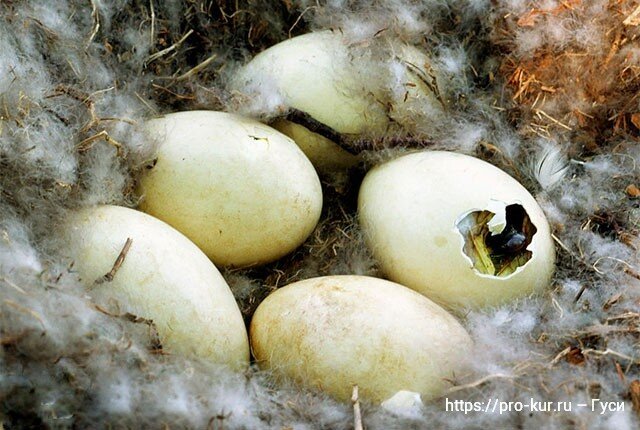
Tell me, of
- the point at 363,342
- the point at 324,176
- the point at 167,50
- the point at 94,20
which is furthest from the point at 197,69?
the point at 363,342

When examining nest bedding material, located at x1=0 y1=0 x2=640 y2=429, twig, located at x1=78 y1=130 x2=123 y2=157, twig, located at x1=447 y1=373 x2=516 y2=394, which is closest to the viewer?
nest bedding material, located at x1=0 y1=0 x2=640 y2=429

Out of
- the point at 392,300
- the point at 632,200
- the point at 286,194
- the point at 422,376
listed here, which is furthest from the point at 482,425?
the point at 632,200

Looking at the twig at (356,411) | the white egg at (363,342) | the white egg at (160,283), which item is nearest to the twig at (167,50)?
the white egg at (160,283)

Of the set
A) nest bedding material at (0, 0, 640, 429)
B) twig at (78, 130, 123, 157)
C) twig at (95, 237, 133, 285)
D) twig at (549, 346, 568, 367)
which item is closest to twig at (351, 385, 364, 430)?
nest bedding material at (0, 0, 640, 429)

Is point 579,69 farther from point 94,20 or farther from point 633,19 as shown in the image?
point 94,20

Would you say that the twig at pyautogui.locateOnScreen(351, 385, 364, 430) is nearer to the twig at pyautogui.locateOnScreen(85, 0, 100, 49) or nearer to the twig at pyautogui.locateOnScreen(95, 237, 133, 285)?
the twig at pyautogui.locateOnScreen(95, 237, 133, 285)

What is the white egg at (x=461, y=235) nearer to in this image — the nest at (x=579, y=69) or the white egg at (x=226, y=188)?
the white egg at (x=226, y=188)
